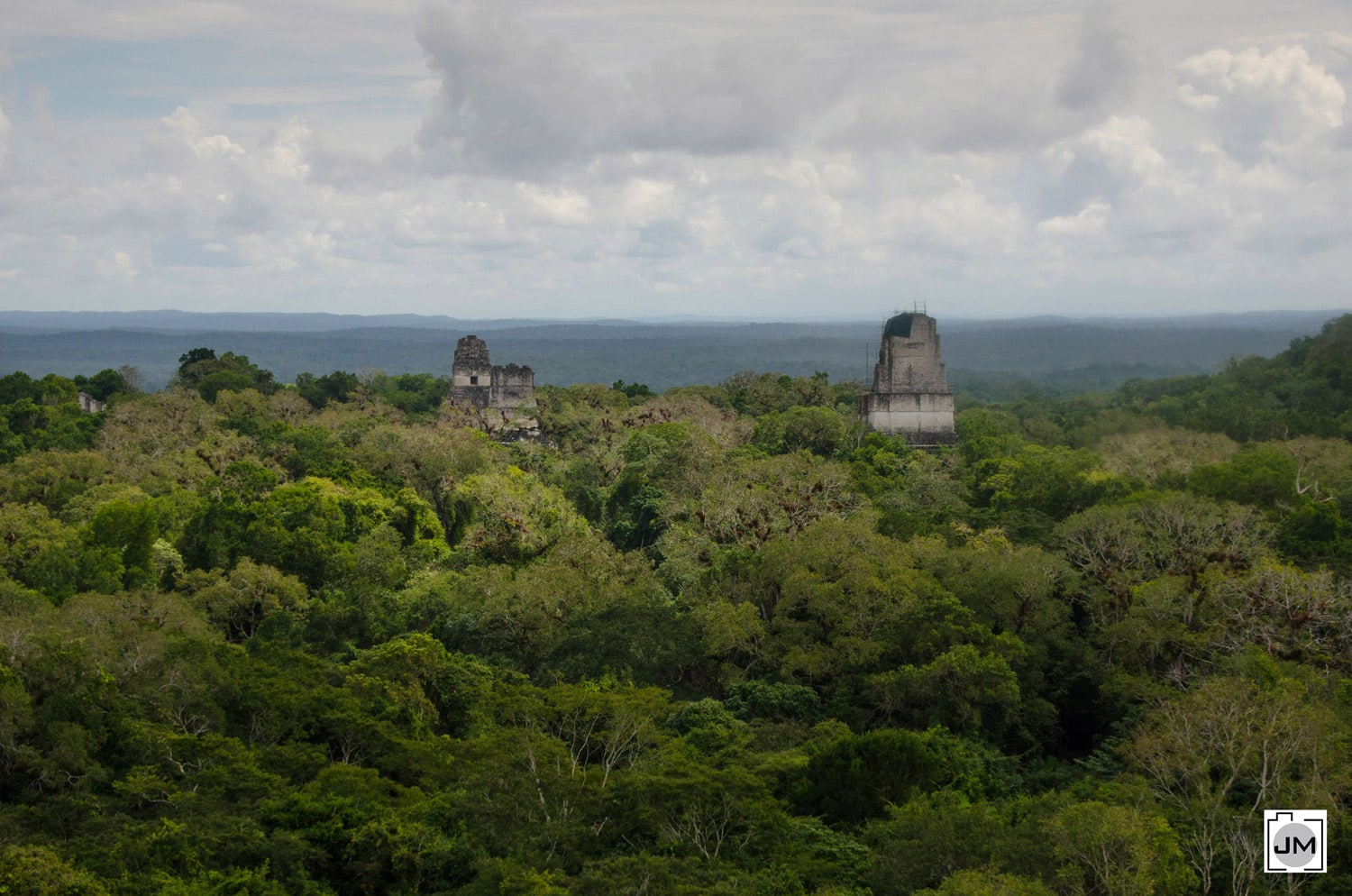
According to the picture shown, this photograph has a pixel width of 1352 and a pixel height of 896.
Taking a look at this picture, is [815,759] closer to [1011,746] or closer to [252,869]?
[1011,746]

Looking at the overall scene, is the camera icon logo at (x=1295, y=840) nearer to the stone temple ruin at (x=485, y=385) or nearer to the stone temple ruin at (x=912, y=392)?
the stone temple ruin at (x=912, y=392)

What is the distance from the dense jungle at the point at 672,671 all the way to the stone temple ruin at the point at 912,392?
4116 mm

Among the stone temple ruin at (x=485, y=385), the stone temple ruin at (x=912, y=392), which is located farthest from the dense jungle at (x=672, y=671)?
the stone temple ruin at (x=485, y=385)

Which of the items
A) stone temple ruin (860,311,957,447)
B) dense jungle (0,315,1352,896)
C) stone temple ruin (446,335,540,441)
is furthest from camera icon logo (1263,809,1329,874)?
stone temple ruin (446,335,540,441)

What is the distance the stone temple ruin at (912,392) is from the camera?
4481 centimetres

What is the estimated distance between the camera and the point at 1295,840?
1631 centimetres

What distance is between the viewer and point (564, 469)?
41125mm

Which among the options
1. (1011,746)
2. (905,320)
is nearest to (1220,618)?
(1011,746)

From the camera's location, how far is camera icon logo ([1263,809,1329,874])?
15.9 m

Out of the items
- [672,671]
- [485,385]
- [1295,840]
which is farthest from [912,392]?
[1295,840]

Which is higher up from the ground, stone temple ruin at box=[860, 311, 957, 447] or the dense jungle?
stone temple ruin at box=[860, 311, 957, 447]

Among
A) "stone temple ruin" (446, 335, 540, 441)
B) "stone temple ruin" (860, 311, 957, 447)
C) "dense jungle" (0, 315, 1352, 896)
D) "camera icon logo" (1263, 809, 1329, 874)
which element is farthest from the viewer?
"stone temple ruin" (446, 335, 540, 441)

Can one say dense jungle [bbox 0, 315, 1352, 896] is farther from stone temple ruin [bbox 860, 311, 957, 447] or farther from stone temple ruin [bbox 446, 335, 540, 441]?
stone temple ruin [bbox 446, 335, 540, 441]

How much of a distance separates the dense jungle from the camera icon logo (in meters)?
0.16
